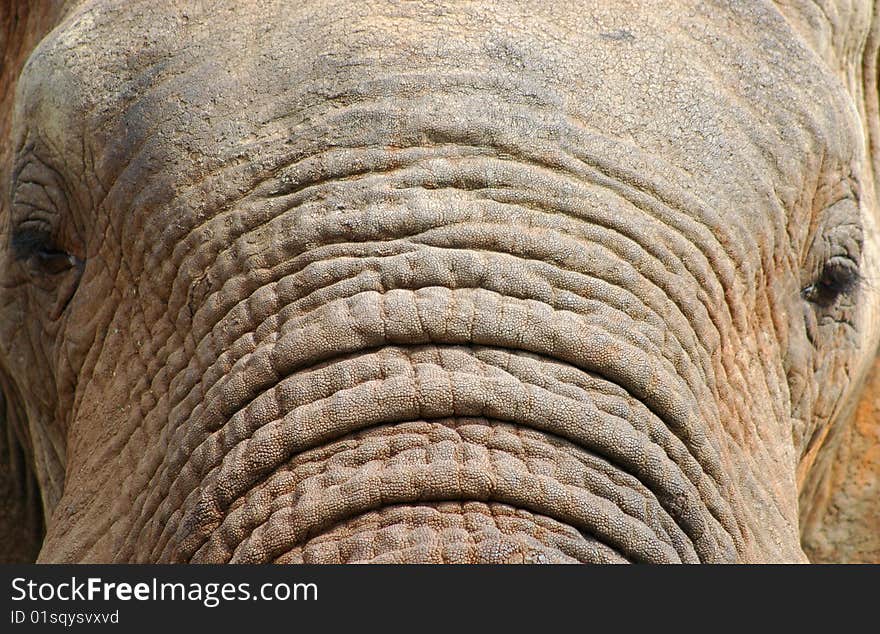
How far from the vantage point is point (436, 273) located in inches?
88.7

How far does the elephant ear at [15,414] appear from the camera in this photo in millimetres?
3281

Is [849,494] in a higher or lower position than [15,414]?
lower

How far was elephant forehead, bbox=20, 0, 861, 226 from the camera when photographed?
2.46m

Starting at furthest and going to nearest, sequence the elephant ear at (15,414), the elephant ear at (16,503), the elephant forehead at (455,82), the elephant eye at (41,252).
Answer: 1. the elephant ear at (16,503)
2. the elephant ear at (15,414)
3. the elephant eye at (41,252)
4. the elephant forehead at (455,82)

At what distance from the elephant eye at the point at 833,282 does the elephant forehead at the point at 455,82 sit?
249mm

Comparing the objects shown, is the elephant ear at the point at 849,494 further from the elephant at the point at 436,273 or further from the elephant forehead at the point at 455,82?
the elephant forehead at the point at 455,82

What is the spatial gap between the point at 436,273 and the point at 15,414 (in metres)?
1.60

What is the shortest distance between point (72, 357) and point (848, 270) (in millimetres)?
1516

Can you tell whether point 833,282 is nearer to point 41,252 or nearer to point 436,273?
point 436,273

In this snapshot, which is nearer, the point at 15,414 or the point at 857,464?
the point at 857,464

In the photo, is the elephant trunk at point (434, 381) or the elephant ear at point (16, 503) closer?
the elephant trunk at point (434, 381)

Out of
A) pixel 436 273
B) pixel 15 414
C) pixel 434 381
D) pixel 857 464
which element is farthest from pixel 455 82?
pixel 15 414

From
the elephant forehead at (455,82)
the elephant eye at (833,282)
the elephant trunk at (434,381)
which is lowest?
the elephant trunk at (434,381)

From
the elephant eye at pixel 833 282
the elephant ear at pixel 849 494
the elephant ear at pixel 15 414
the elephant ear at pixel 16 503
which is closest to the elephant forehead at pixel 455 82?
the elephant eye at pixel 833 282
